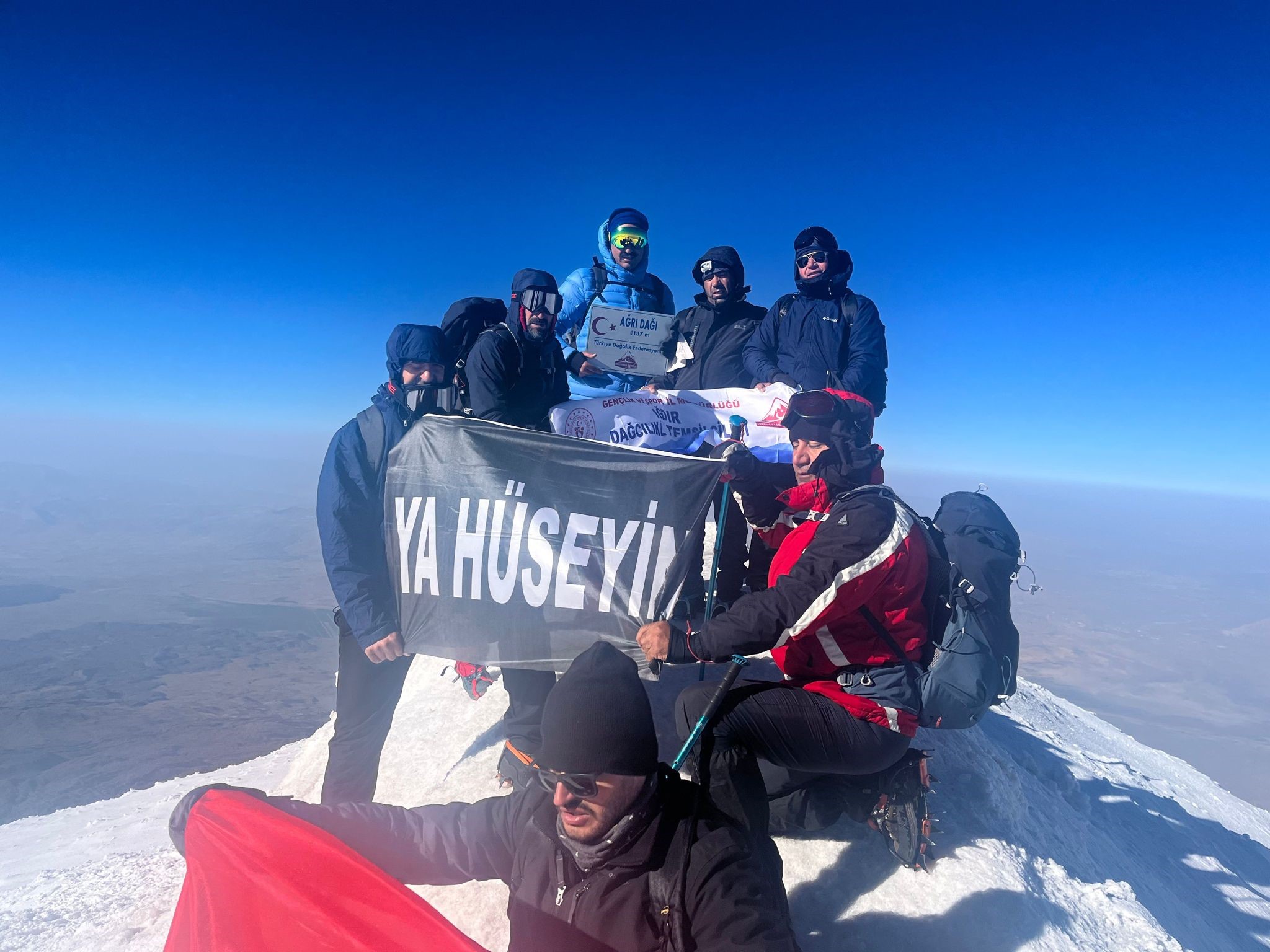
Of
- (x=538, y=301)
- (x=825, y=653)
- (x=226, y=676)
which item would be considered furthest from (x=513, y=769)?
(x=226, y=676)

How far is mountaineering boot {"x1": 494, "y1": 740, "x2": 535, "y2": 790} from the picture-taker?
5.16m

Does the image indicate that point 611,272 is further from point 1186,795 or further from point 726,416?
point 1186,795

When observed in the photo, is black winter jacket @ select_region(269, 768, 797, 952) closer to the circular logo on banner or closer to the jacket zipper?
the jacket zipper

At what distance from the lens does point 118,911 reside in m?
5.56

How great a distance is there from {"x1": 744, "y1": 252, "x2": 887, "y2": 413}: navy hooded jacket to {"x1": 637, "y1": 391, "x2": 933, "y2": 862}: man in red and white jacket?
279 cm

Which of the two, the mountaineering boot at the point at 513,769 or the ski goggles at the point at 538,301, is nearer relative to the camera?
the mountaineering boot at the point at 513,769

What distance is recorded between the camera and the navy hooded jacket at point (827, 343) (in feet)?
21.4

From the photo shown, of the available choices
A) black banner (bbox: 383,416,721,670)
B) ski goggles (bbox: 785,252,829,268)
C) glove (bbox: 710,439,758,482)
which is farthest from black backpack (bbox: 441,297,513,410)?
ski goggles (bbox: 785,252,829,268)

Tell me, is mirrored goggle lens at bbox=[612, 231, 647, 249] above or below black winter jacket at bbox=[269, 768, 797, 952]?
above

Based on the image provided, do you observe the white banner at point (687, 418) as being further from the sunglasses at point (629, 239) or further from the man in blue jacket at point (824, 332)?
the sunglasses at point (629, 239)

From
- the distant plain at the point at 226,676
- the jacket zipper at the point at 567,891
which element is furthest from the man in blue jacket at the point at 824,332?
the distant plain at the point at 226,676

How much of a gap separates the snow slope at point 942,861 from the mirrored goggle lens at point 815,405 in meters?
3.08

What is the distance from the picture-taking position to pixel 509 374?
556 centimetres

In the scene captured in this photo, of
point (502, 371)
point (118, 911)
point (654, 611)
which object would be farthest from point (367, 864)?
point (118, 911)
